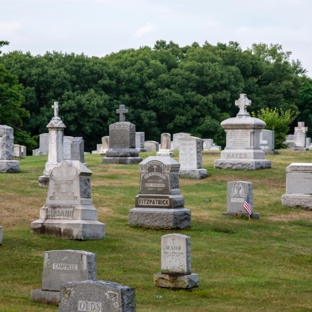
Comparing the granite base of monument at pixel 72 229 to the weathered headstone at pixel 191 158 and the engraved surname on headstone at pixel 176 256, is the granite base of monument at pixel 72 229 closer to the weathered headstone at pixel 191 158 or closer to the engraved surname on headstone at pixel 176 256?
the engraved surname on headstone at pixel 176 256

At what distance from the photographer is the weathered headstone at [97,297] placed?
692 centimetres

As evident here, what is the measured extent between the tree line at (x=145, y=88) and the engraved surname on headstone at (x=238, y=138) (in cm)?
2242

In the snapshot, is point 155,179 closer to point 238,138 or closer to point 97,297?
point 97,297

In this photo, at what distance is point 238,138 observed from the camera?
29.8 metres

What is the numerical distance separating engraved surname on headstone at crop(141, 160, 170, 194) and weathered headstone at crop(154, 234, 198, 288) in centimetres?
609

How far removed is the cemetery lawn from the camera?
11109mm

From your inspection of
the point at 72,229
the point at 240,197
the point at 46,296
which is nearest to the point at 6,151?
the point at 240,197

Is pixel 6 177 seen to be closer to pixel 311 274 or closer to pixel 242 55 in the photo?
pixel 311 274

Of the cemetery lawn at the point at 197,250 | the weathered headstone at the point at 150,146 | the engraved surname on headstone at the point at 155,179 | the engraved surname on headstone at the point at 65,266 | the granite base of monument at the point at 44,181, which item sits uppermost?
the weathered headstone at the point at 150,146

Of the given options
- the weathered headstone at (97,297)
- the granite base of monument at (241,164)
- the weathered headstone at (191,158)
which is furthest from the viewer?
the granite base of monument at (241,164)

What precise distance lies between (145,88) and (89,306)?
5784 centimetres

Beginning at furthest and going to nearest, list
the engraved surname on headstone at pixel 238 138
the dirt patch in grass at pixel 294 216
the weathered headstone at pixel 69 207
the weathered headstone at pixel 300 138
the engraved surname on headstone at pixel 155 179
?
the weathered headstone at pixel 300 138 < the engraved surname on headstone at pixel 238 138 < the dirt patch in grass at pixel 294 216 < the engraved surname on headstone at pixel 155 179 < the weathered headstone at pixel 69 207

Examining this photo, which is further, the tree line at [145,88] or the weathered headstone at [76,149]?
the tree line at [145,88]

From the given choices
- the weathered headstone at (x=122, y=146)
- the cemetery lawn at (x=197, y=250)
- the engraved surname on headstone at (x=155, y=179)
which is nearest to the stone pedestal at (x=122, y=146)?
the weathered headstone at (x=122, y=146)
